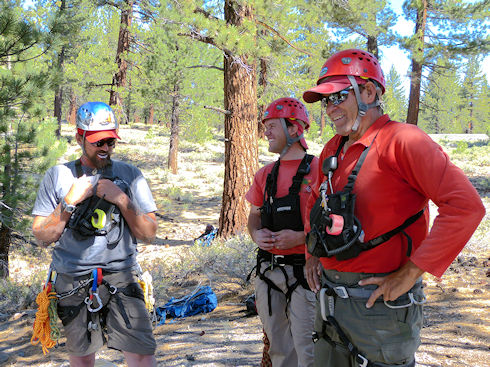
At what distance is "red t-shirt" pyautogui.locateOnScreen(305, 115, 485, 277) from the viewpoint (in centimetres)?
153

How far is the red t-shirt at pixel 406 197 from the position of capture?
5.03 ft

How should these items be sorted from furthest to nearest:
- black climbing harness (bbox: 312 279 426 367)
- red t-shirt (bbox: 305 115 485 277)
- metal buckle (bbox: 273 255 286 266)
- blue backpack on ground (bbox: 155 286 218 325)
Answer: blue backpack on ground (bbox: 155 286 218 325) → metal buckle (bbox: 273 255 286 266) → black climbing harness (bbox: 312 279 426 367) → red t-shirt (bbox: 305 115 485 277)

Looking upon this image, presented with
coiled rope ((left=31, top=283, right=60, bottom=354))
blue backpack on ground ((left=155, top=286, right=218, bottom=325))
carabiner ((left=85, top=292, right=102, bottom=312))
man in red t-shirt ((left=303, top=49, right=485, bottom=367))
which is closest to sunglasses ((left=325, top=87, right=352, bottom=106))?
man in red t-shirt ((left=303, top=49, right=485, bottom=367))

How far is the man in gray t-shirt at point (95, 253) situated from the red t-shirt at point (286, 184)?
0.81m

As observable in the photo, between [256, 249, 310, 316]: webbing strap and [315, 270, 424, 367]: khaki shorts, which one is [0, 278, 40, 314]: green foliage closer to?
[256, 249, 310, 316]: webbing strap

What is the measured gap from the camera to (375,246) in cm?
175

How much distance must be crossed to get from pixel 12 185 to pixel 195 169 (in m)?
13.6

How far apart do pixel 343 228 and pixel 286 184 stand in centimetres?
115

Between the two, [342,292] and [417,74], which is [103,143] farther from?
[417,74]

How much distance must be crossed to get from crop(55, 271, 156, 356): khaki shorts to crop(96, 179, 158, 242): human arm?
0.31 metres

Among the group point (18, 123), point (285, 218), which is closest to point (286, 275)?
point (285, 218)

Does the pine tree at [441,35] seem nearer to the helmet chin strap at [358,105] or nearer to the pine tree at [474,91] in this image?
the helmet chin strap at [358,105]

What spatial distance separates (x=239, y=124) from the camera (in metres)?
7.05

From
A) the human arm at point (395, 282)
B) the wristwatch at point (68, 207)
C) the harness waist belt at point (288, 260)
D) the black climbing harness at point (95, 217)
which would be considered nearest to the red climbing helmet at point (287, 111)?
the harness waist belt at point (288, 260)
